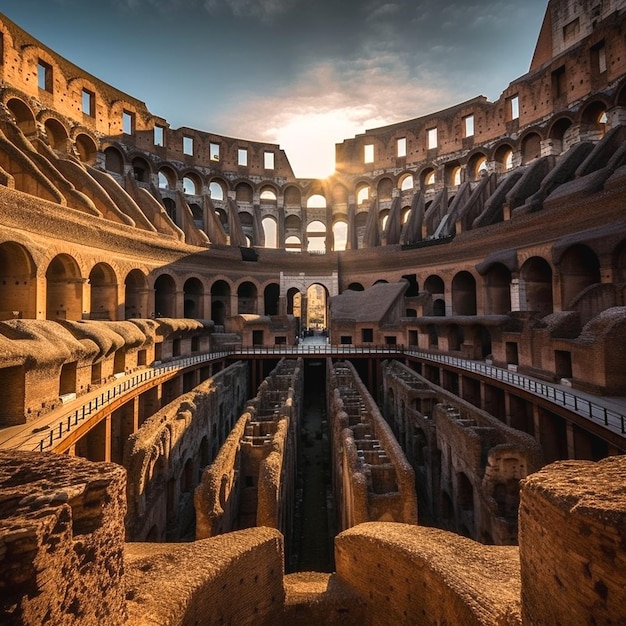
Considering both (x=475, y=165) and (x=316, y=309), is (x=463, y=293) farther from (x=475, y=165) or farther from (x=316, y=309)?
(x=316, y=309)

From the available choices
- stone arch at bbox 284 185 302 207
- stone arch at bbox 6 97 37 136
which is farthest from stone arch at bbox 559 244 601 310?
stone arch at bbox 6 97 37 136

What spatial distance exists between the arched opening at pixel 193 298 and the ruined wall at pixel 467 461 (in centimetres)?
1912

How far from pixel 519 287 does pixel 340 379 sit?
12642 millimetres

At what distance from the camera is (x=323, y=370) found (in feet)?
86.1

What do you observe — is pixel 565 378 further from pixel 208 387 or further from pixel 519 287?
pixel 208 387

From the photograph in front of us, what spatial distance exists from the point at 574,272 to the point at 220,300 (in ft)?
80.8

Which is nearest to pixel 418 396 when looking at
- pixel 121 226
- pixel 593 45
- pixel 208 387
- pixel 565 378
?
pixel 565 378

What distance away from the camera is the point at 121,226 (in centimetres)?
2219

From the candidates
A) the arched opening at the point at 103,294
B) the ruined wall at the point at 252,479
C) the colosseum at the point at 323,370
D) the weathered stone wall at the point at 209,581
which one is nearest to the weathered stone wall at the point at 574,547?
the colosseum at the point at 323,370

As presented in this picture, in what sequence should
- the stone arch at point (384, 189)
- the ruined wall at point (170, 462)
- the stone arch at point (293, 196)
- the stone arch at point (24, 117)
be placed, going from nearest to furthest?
1. the ruined wall at point (170, 462)
2. the stone arch at point (24, 117)
3. the stone arch at point (384, 189)
4. the stone arch at point (293, 196)

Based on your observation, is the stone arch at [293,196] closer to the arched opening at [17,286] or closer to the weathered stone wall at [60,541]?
the arched opening at [17,286]

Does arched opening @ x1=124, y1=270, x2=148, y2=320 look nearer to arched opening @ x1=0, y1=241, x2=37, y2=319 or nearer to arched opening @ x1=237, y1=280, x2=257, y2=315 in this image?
arched opening @ x1=0, y1=241, x2=37, y2=319

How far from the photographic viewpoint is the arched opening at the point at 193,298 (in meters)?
29.3

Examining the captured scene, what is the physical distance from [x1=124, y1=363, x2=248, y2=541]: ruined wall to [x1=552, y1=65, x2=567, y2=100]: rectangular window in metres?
32.1
